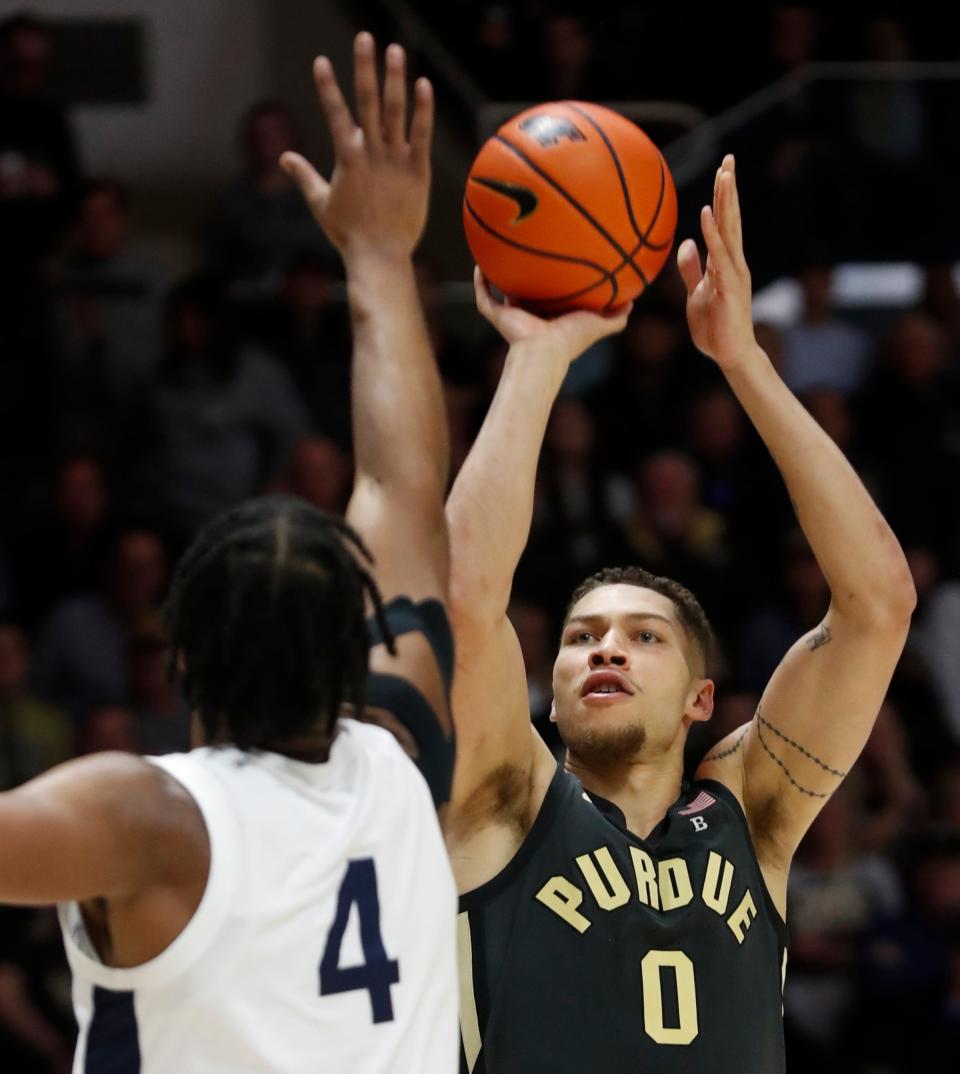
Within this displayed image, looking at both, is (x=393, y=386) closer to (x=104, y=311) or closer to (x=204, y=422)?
(x=204, y=422)

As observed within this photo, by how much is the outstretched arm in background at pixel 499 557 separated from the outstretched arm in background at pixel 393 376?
1.20ft

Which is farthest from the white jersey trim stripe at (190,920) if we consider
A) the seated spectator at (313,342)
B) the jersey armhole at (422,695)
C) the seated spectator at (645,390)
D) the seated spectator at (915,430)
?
the seated spectator at (915,430)

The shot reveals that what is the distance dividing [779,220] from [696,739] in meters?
3.10

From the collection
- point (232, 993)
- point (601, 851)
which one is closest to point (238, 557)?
point (232, 993)

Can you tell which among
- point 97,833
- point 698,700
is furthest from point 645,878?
point 97,833

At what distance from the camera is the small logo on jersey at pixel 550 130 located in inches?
149

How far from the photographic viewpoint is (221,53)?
1034 cm

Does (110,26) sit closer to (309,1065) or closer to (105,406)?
(105,406)

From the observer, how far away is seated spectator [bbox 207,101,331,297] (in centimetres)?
904

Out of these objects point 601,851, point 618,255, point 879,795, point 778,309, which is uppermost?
point 778,309

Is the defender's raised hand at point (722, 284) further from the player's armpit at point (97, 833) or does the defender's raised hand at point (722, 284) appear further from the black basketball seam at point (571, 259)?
the player's armpit at point (97, 833)

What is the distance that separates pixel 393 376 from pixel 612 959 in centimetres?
149

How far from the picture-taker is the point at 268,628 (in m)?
2.28

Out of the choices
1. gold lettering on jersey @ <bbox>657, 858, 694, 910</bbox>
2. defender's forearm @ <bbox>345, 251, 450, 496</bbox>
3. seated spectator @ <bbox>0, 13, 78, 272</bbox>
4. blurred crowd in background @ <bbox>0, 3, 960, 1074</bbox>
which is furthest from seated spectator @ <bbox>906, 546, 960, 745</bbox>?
defender's forearm @ <bbox>345, 251, 450, 496</bbox>
